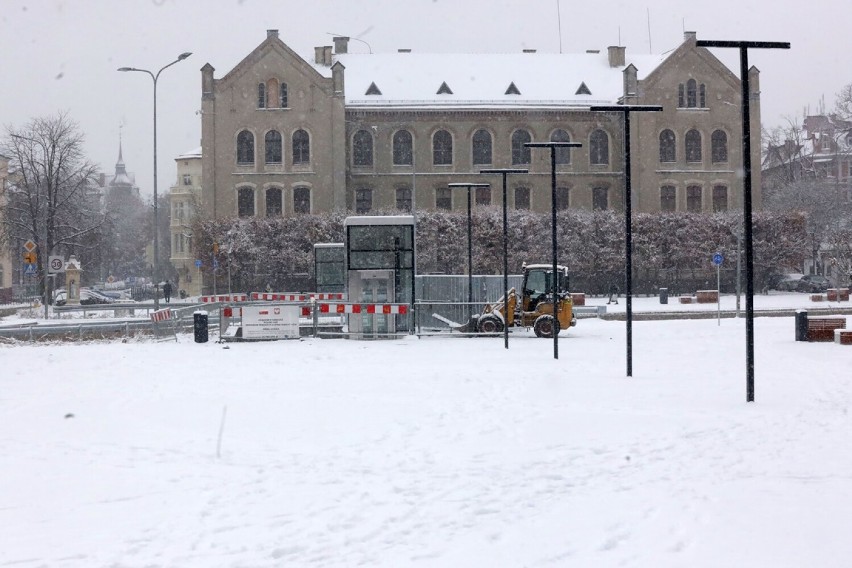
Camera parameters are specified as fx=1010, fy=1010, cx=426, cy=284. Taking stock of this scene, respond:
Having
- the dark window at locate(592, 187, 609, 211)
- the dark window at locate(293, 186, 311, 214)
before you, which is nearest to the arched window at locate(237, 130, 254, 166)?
the dark window at locate(293, 186, 311, 214)

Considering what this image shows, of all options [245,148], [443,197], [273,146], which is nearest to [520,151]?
[443,197]

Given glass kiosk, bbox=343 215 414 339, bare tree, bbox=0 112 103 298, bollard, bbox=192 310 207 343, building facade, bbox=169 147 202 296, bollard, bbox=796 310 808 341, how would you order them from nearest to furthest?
bollard, bbox=796 310 808 341 < bollard, bbox=192 310 207 343 < glass kiosk, bbox=343 215 414 339 < bare tree, bbox=0 112 103 298 < building facade, bbox=169 147 202 296

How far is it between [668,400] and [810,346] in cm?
1134

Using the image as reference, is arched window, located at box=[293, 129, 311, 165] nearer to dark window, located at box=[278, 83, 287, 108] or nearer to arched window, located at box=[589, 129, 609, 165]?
dark window, located at box=[278, 83, 287, 108]

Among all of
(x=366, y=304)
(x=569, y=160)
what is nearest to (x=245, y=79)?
(x=569, y=160)

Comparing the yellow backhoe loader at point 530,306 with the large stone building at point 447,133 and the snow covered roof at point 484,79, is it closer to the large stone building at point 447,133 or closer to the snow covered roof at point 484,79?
the large stone building at point 447,133

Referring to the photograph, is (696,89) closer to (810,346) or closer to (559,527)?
(810,346)

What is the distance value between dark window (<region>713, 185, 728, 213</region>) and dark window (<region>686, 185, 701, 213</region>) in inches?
47.1

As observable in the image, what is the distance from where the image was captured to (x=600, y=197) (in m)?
72.2

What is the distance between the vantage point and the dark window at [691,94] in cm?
7019

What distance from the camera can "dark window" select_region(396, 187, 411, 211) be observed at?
70250 mm

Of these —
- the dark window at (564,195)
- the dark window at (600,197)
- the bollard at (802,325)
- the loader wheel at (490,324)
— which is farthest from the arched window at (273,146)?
the bollard at (802,325)

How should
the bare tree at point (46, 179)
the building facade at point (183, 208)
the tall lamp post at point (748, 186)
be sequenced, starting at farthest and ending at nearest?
1. the building facade at point (183, 208)
2. the bare tree at point (46, 179)
3. the tall lamp post at point (748, 186)

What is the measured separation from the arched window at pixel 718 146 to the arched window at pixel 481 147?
616 inches
